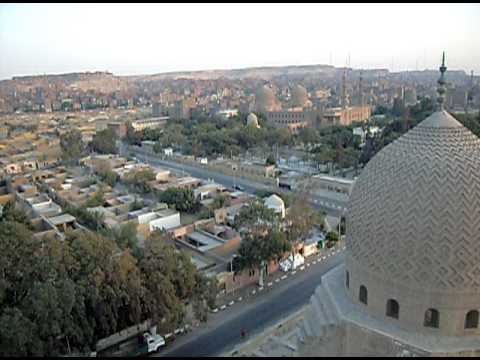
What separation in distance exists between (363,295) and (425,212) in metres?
2.08

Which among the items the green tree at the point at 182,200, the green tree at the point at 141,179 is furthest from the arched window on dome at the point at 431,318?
the green tree at the point at 141,179

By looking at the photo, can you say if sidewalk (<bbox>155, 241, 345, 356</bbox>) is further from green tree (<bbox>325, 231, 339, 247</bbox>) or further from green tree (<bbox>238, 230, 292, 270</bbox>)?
green tree (<bbox>238, 230, 292, 270</bbox>)

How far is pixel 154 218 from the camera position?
18.9 metres

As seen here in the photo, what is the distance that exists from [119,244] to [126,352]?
3686 millimetres

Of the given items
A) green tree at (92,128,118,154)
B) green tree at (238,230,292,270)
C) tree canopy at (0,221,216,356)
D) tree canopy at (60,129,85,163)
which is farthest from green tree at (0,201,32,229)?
green tree at (92,128,118,154)

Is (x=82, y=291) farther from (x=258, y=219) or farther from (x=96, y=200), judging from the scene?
(x=96, y=200)

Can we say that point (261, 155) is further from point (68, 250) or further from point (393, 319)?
point (393, 319)

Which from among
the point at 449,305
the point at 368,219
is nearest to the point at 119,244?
the point at 368,219

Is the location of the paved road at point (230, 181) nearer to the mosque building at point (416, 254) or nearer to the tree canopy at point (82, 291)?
the tree canopy at point (82, 291)

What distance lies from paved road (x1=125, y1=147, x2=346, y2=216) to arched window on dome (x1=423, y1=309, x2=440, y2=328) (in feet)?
46.0

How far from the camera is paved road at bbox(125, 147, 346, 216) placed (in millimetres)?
22922

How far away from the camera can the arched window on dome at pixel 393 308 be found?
8141 mm

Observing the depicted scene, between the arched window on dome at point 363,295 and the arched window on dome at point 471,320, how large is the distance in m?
1.72

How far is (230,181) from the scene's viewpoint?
2927 cm
